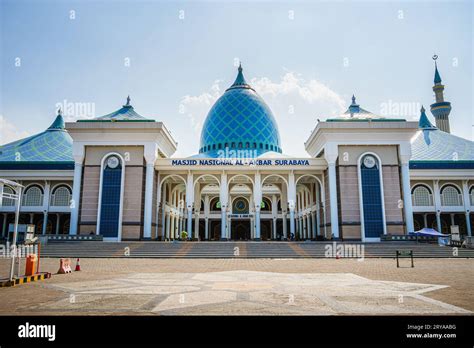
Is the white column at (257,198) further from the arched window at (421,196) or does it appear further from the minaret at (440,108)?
the minaret at (440,108)

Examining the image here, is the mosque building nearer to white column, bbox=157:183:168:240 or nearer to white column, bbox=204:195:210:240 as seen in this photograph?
white column, bbox=157:183:168:240

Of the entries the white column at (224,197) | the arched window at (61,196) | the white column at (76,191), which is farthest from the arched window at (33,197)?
the white column at (224,197)

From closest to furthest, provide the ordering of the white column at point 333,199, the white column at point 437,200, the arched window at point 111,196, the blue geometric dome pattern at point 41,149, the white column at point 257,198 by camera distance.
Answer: the arched window at point 111,196, the white column at point 333,199, the white column at point 257,198, the white column at point 437,200, the blue geometric dome pattern at point 41,149

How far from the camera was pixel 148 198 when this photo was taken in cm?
3619

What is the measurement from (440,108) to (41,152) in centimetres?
7734

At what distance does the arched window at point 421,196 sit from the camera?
145ft

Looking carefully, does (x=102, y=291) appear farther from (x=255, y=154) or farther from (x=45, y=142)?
(x=45, y=142)

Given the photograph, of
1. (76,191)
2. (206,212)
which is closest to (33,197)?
(76,191)

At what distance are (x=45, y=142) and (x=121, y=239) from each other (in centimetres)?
2609

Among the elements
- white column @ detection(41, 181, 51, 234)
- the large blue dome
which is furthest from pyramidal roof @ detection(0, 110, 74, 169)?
the large blue dome

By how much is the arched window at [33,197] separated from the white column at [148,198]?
1713cm

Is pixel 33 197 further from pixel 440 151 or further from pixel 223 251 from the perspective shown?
pixel 440 151

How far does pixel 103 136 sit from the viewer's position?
3709 centimetres
